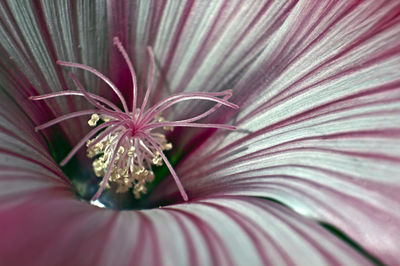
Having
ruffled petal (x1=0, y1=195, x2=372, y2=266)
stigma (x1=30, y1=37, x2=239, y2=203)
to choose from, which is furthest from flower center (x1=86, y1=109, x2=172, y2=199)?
ruffled petal (x1=0, y1=195, x2=372, y2=266)

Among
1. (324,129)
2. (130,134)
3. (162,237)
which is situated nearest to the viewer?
(162,237)

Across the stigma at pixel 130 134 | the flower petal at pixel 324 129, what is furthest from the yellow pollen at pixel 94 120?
the flower petal at pixel 324 129

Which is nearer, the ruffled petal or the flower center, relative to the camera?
the ruffled petal

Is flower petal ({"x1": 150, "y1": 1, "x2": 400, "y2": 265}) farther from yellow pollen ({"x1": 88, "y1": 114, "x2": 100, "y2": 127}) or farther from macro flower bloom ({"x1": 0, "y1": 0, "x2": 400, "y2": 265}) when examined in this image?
yellow pollen ({"x1": 88, "y1": 114, "x2": 100, "y2": 127})

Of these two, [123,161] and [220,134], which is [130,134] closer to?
[123,161]

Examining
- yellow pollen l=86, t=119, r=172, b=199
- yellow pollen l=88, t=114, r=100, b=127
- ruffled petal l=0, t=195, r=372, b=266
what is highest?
yellow pollen l=88, t=114, r=100, b=127

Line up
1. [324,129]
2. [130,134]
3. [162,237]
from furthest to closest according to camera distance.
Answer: [130,134], [324,129], [162,237]

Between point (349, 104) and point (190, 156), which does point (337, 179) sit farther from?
point (190, 156)

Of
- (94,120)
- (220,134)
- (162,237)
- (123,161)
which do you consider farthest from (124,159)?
(162,237)

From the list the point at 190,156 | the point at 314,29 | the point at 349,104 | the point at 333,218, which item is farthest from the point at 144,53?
the point at 333,218
